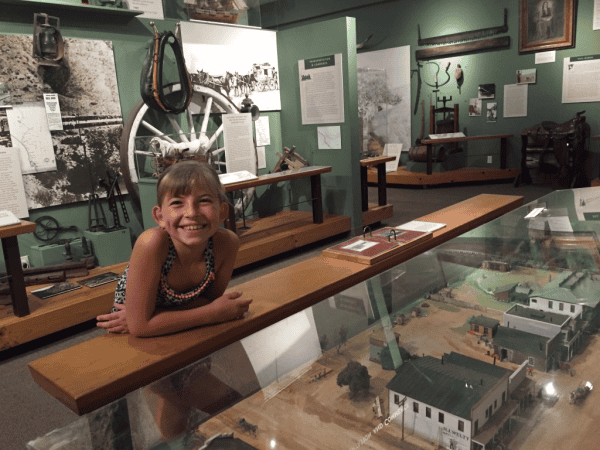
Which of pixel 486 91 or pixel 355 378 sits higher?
pixel 486 91

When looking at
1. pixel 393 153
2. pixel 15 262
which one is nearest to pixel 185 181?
pixel 15 262

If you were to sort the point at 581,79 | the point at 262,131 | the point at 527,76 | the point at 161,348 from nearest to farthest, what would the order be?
the point at 161,348 → the point at 262,131 → the point at 581,79 → the point at 527,76

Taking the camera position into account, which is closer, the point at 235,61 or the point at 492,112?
the point at 235,61

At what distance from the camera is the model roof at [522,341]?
3.78 feet

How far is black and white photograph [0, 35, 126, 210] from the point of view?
3.66 meters

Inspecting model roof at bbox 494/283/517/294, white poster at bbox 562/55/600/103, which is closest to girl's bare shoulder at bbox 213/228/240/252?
model roof at bbox 494/283/517/294

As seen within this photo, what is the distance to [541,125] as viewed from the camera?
25.8ft

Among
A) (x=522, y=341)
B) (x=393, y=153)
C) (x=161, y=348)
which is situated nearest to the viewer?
(x=522, y=341)

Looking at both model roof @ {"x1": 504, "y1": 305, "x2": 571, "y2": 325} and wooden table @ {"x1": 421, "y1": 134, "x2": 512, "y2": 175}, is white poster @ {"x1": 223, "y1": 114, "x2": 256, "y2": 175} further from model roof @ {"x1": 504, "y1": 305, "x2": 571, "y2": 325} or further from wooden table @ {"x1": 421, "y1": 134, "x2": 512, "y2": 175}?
wooden table @ {"x1": 421, "y1": 134, "x2": 512, "y2": 175}

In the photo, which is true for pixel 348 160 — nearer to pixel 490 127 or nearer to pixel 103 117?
pixel 103 117

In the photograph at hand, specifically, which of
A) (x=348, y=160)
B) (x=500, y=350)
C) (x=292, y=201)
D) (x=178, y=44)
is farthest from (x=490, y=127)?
(x=500, y=350)

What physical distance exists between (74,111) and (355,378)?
12.1 ft

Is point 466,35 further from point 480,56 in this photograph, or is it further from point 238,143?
point 238,143

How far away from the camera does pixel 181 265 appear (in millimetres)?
1508
